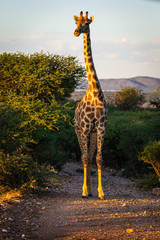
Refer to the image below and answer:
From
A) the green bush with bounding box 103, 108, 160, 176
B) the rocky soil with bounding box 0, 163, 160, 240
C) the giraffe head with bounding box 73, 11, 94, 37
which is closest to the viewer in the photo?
the rocky soil with bounding box 0, 163, 160, 240

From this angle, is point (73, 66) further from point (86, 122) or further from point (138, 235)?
point (138, 235)

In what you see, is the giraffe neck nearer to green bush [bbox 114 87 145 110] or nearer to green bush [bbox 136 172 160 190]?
green bush [bbox 136 172 160 190]

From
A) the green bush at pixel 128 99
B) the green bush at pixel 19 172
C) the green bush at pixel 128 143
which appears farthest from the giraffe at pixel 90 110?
the green bush at pixel 128 99

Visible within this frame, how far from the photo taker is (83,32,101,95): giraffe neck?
965cm

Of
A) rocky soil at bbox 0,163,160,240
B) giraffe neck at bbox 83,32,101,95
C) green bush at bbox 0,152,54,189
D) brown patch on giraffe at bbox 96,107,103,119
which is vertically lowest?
rocky soil at bbox 0,163,160,240

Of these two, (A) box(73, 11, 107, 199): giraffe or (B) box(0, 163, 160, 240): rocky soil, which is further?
(A) box(73, 11, 107, 199): giraffe

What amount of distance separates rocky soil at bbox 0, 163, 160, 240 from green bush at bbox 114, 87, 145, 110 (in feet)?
99.5

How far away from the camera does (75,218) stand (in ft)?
24.1

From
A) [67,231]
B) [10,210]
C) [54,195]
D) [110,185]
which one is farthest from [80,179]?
[67,231]

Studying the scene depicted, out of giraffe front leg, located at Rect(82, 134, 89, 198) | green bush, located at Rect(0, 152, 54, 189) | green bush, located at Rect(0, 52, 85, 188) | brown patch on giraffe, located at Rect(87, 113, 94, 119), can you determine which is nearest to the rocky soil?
giraffe front leg, located at Rect(82, 134, 89, 198)

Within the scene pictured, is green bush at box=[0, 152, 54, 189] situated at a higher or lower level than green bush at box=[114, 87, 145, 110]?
lower

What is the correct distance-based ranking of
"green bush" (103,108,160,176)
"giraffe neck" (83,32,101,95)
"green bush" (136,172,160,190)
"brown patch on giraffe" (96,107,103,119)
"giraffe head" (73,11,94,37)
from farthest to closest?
"green bush" (103,108,160,176)
"green bush" (136,172,160,190)
"giraffe neck" (83,32,101,95)
"brown patch on giraffe" (96,107,103,119)
"giraffe head" (73,11,94,37)

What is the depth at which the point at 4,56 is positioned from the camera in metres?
18.4

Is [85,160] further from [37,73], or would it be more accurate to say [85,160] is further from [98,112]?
Result: [37,73]
